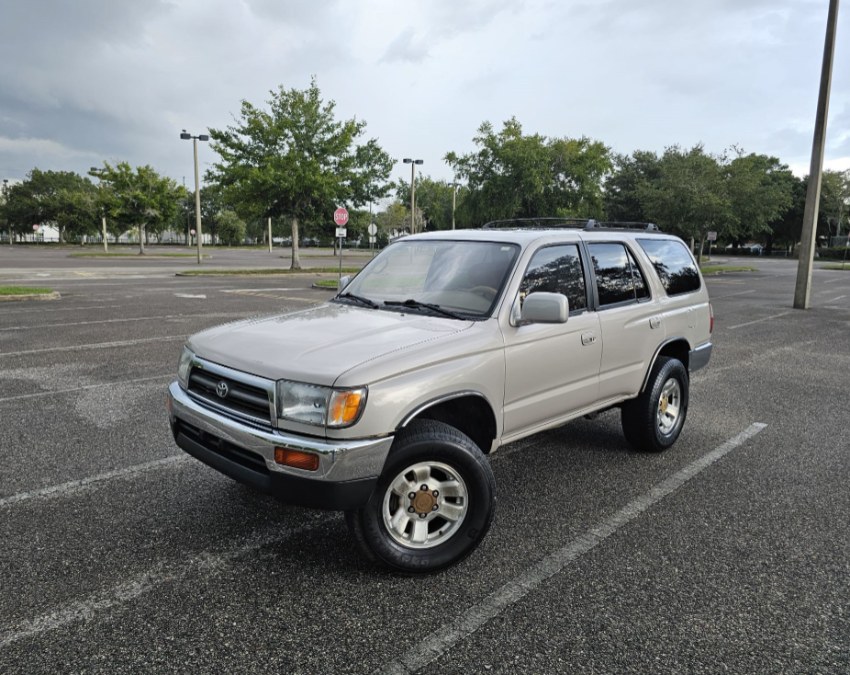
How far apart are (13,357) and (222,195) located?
21.3m

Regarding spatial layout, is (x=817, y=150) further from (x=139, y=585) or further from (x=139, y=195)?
(x=139, y=195)

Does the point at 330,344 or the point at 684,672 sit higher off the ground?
the point at 330,344

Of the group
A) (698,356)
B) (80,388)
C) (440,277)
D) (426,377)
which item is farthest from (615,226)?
(80,388)

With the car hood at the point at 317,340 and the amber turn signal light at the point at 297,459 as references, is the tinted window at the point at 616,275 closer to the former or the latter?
the car hood at the point at 317,340

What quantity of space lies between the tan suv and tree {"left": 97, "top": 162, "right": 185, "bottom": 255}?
46.0m

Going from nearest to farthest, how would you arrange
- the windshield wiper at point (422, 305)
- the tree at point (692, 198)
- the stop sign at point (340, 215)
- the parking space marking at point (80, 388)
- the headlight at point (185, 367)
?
the headlight at point (185, 367) < the windshield wiper at point (422, 305) < the parking space marking at point (80, 388) < the stop sign at point (340, 215) < the tree at point (692, 198)

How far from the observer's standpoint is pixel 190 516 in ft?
12.1

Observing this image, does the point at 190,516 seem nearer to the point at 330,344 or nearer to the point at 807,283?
the point at 330,344

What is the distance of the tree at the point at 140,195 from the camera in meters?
44.2

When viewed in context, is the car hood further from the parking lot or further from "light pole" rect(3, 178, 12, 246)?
"light pole" rect(3, 178, 12, 246)

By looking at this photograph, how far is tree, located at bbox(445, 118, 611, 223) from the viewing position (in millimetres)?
36969

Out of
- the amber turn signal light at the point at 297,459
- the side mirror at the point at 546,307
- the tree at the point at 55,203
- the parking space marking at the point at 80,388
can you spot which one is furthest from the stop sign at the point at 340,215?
the tree at the point at 55,203

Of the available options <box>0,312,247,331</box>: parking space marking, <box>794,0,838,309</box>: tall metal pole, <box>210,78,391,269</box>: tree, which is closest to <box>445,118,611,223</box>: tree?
<box>210,78,391,269</box>: tree

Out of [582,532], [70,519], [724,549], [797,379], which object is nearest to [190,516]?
[70,519]
